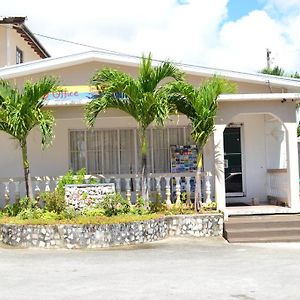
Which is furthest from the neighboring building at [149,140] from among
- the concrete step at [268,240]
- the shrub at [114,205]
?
the concrete step at [268,240]

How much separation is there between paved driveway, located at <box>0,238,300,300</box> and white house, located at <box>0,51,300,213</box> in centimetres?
278

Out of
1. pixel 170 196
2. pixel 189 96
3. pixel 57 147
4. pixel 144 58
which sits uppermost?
pixel 144 58

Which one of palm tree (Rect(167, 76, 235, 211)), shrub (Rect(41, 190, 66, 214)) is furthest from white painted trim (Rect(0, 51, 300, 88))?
shrub (Rect(41, 190, 66, 214))

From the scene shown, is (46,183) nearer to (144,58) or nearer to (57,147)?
(57,147)

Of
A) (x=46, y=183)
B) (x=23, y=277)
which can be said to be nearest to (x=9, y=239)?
(x=46, y=183)

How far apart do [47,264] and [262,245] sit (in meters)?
4.48

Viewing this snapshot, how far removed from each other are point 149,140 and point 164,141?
0.42 meters

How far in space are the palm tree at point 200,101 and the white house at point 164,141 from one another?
775 millimetres

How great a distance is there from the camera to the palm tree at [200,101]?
458 inches

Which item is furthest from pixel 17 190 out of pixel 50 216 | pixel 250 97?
pixel 250 97

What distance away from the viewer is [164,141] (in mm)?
14578

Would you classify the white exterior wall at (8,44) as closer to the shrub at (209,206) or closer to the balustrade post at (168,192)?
the balustrade post at (168,192)

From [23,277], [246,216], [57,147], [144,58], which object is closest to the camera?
[23,277]

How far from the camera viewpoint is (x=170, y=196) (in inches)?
527
